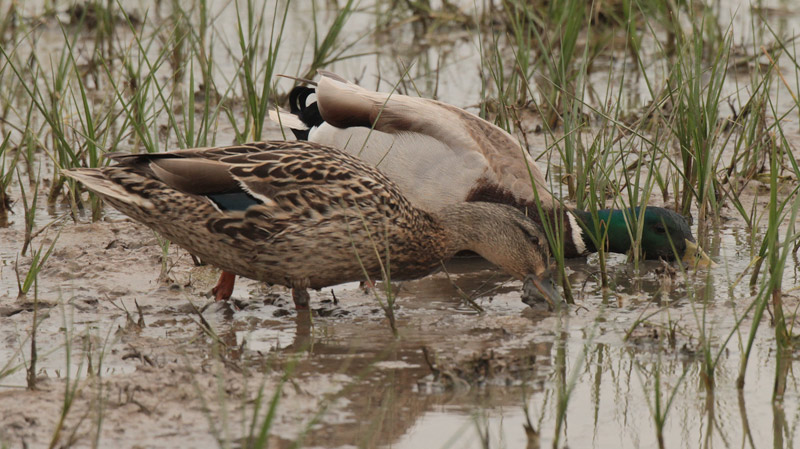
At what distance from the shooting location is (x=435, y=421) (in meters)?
3.24

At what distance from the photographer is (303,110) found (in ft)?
21.5

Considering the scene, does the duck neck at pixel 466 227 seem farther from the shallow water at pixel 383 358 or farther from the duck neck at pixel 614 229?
the duck neck at pixel 614 229

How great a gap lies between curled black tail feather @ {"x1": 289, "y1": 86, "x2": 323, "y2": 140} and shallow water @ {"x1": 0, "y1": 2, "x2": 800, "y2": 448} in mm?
1241

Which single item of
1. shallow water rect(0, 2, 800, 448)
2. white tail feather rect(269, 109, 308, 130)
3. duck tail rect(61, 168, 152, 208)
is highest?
white tail feather rect(269, 109, 308, 130)

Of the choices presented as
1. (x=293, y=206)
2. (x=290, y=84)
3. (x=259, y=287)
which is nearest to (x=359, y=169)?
(x=293, y=206)

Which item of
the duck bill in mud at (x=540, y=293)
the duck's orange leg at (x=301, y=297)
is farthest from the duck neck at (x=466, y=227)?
the duck's orange leg at (x=301, y=297)

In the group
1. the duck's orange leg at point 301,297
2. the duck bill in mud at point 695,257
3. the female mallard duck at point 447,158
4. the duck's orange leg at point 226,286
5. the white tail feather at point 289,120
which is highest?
the white tail feather at point 289,120

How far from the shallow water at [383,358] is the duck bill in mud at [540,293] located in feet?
0.28

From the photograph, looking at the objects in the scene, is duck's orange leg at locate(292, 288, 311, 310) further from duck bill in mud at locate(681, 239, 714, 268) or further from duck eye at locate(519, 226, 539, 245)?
duck bill in mud at locate(681, 239, 714, 268)

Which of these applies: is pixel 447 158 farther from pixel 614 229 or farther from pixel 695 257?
pixel 695 257

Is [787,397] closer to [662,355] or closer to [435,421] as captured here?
[662,355]

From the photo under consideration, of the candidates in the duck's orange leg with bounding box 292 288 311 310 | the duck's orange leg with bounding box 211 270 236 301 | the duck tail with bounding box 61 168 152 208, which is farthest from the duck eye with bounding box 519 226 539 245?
the duck tail with bounding box 61 168 152 208

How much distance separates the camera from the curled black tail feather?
6410 millimetres

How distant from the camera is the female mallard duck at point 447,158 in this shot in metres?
5.55
